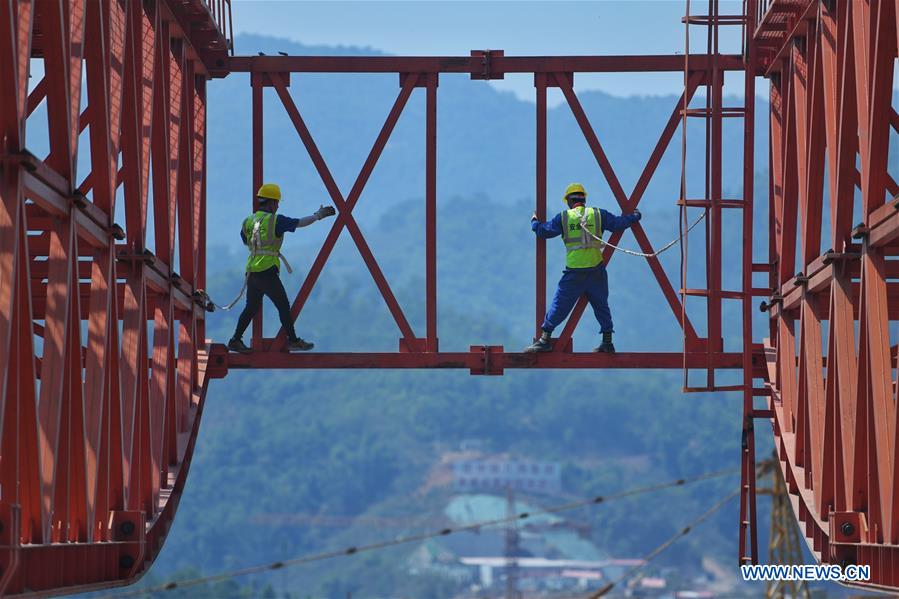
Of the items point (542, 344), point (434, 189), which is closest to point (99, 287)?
point (434, 189)

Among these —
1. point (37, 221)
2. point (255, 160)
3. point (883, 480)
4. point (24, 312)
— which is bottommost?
point (883, 480)

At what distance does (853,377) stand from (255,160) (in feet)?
32.3

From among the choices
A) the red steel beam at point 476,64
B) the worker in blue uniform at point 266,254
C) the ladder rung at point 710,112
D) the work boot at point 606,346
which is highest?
the red steel beam at point 476,64

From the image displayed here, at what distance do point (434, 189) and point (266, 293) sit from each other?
257cm

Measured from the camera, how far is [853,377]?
1759 cm

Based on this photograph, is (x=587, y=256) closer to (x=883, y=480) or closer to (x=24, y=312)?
(x=883, y=480)

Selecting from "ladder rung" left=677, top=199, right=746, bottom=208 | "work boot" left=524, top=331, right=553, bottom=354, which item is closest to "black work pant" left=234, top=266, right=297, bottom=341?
"work boot" left=524, top=331, right=553, bottom=354

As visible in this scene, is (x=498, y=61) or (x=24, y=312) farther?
(x=498, y=61)

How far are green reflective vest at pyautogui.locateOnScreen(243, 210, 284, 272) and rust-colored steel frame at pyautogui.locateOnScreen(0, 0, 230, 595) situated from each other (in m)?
0.85

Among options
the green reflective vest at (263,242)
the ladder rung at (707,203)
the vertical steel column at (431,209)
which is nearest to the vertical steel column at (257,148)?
the green reflective vest at (263,242)

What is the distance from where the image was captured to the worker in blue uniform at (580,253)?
22922mm

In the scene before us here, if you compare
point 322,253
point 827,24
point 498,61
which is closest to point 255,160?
point 322,253

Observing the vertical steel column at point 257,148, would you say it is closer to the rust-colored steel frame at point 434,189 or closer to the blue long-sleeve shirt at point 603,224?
the rust-colored steel frame at point 434,189

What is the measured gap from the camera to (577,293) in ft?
75.6
